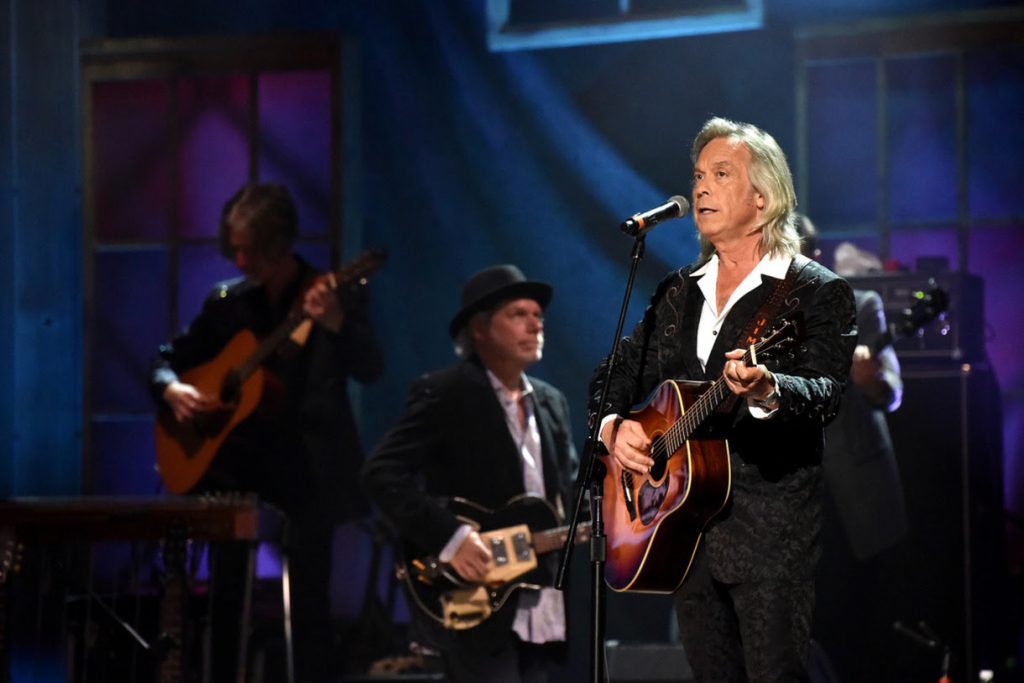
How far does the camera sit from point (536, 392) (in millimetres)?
5422

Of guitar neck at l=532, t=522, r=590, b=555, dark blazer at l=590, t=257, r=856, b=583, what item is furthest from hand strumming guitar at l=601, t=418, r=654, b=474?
guitar neck at l=532, t=522, r=590, b=555

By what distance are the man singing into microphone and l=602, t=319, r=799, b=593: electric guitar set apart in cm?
3

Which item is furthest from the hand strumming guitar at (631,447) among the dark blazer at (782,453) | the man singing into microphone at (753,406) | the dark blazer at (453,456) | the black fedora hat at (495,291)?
the black fedora hat at (495,291)

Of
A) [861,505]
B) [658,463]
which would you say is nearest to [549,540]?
[861,505]

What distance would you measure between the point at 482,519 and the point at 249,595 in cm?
96

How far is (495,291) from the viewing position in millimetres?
5547

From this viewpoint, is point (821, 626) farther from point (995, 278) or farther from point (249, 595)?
point (249, 595)

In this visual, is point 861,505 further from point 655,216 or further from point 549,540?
point 655,216

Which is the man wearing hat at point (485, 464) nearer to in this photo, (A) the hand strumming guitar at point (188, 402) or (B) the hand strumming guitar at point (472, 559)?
(B) the hand strumming guitar at point (472, 559)

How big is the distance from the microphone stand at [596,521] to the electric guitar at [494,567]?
1.56 m

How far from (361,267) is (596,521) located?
2858 millimetres

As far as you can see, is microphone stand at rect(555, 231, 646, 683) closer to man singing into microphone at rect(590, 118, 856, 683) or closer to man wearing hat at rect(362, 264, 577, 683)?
man singing into microphone at rect(590, 118, 856, 683)

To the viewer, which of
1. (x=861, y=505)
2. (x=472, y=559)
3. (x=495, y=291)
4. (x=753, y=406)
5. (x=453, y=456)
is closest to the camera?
(x=753, y=406)

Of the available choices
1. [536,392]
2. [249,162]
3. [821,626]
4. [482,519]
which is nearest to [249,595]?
[482,519]
